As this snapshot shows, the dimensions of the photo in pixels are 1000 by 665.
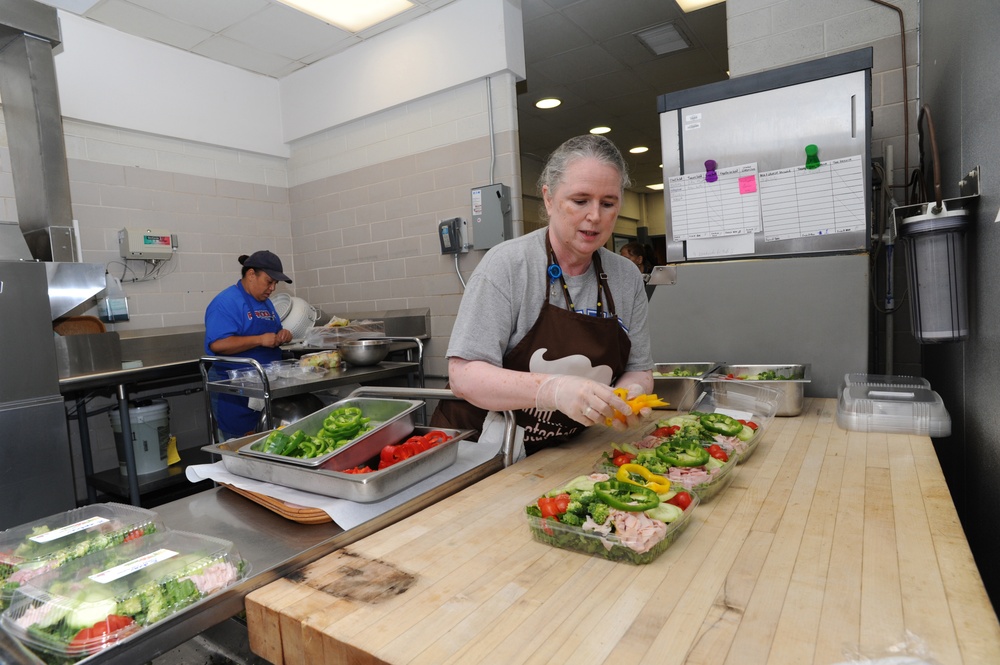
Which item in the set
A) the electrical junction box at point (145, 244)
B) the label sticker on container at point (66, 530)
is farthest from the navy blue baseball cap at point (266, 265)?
the label sticker on container at point (66, 530)

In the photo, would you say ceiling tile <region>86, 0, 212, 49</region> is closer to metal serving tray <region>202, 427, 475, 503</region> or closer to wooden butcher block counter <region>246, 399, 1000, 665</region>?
metal serving tray <region>202, 427, 475, 503</region>

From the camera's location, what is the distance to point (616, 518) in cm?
101

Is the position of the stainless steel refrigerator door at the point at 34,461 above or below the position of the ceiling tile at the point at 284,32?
below

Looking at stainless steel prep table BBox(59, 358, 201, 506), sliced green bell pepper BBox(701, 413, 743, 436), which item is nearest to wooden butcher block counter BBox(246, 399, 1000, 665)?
sliced green bell pepper BBox(701, 413, 743, 436)

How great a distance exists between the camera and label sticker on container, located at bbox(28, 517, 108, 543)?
3.61 ft

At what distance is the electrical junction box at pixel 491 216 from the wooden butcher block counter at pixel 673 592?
3017mm

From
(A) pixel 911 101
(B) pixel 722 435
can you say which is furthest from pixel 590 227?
(A) pixel 911 101

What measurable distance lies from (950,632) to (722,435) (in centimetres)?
77

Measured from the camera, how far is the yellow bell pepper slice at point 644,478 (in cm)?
111

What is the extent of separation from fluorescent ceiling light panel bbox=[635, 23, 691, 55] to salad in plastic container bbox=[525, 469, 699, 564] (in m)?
4.40

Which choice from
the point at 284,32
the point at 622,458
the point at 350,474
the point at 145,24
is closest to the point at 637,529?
the point at 622,458

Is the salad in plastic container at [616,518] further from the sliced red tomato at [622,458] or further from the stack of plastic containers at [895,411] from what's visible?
the stack of plastic containers at [895,411]

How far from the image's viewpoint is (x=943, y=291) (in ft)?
5.40

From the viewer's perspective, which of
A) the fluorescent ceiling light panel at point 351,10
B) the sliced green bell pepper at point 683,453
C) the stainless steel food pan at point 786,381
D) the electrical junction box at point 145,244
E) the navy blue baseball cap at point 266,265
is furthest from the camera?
the electrical junction box at point 145,244
